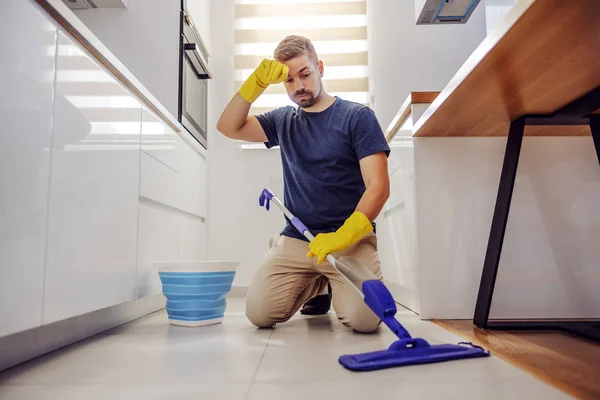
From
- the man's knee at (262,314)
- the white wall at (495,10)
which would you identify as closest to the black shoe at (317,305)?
the man's knee at (262,314)

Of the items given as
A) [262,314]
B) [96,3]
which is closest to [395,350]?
[262,314]

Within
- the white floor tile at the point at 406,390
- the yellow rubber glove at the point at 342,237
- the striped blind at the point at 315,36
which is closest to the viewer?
the white floor tile at the point at 406,390

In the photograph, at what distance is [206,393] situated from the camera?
81 cm

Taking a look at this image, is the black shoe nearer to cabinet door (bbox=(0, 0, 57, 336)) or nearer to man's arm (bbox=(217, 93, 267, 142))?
man's arm (bbox=(217, 93, 267, 142))

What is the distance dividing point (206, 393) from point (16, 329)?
39 centimetres

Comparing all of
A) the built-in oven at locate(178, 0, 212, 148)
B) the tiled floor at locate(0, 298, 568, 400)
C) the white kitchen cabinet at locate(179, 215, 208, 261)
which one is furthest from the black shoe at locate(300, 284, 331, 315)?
the built-in oven at locate(178, 0, 212, 148)

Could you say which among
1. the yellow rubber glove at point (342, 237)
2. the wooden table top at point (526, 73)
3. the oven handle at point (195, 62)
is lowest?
the yellow rubber glove at point (342, 237)

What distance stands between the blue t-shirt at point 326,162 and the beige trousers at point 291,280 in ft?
0.28

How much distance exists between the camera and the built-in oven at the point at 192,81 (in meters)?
2.26

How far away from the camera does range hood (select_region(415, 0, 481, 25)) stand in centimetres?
203

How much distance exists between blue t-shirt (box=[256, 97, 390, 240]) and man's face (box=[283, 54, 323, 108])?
0.06 m

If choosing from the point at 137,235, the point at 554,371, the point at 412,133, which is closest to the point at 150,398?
the point at 554,371

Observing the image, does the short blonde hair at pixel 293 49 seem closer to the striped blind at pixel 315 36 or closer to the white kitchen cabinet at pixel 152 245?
the white kitchen cabinet at pixel 152 245

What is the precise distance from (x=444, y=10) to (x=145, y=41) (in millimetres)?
1326
